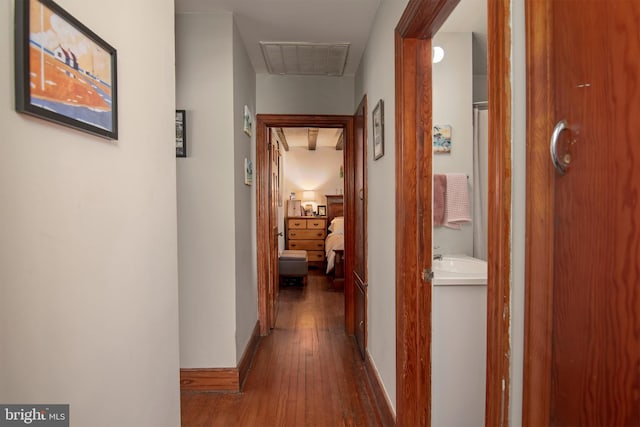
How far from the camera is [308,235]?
6.79m

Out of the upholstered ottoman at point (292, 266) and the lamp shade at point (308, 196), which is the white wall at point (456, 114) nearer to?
the upholstered ottoman at point (292, 266)

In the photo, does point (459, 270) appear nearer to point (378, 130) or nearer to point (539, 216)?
point (378, 130)

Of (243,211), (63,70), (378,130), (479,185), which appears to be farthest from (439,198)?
(63,70)

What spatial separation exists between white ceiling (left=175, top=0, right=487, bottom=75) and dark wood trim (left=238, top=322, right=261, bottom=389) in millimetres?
2377

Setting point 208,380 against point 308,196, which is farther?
point 308,196

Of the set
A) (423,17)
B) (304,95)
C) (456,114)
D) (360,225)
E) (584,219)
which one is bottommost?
(360,225)

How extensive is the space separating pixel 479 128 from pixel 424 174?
1.18m

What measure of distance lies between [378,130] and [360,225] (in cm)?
103

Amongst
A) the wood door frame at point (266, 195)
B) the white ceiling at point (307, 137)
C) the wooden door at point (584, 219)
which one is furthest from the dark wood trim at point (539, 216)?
the white ceiling at point (307, 137)

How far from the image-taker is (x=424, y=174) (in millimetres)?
1660

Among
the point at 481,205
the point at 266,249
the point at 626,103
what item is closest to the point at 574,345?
the point at 626,103

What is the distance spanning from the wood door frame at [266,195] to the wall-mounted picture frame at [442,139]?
989 mm

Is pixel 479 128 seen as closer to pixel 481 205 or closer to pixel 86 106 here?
pixel 481 205

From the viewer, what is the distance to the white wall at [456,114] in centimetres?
253
